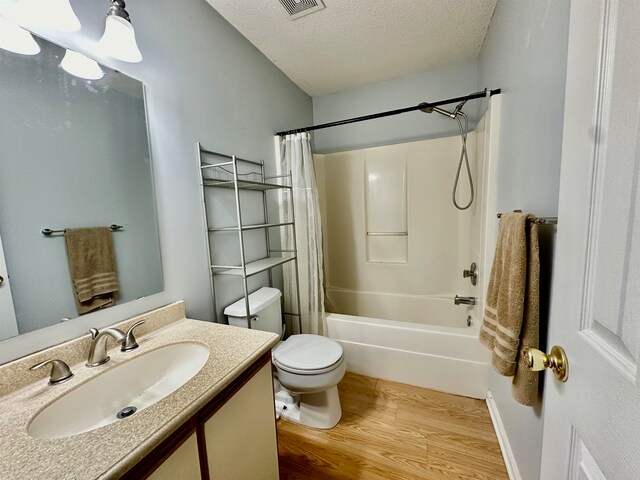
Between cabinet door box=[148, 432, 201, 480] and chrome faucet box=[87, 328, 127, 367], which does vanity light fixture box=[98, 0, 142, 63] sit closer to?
chrome faucet box=[87, 328, 127, 367]

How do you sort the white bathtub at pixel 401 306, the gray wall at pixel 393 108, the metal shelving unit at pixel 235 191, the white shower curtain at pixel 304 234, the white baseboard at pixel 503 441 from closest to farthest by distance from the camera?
the white baseboard at pixel 503 441
the metal shelving unit at pixel 235 191
the white shower curtain at pixel 304 234
the gray wall at pixel 393 108
the white bathtub at pixel 401 306

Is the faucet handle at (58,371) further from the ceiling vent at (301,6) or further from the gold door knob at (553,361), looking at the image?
the ceiling vent at (301,6)

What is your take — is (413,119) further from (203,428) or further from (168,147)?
(203,428)

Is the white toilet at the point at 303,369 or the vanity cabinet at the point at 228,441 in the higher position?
the vanity cabinet at the point at 228,441

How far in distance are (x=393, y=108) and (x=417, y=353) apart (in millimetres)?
2166

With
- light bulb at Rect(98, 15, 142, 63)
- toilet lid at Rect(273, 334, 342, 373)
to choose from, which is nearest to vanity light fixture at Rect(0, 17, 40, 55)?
light bulb at Rect(98, 15, 142, 63)

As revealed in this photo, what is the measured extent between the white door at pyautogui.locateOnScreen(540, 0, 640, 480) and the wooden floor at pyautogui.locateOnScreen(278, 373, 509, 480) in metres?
0.98

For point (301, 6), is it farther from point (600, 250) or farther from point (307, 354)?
point (307, 354)

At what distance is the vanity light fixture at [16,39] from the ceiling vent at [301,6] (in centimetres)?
116

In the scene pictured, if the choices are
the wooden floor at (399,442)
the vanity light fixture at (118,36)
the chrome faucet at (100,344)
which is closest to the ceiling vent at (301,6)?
→ the vanity light fixture at (118,36)

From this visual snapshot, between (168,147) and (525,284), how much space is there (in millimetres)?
1603

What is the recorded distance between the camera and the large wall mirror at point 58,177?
0.75 m

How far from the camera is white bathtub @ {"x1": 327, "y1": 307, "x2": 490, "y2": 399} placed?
5.51 ft

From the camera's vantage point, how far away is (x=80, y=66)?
916 millimetres
